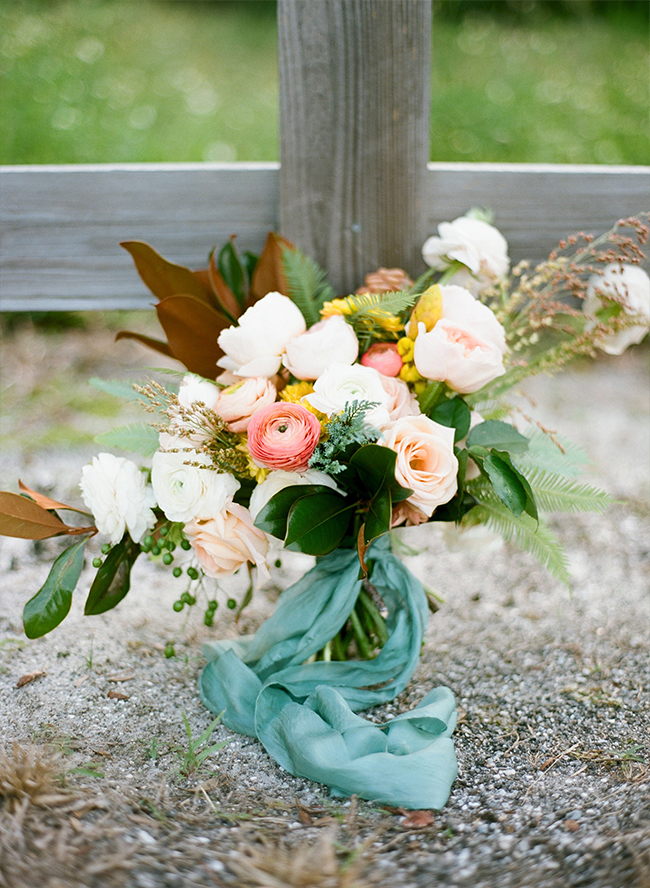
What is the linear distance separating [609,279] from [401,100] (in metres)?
0.55

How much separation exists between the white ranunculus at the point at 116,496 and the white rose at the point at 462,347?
526 millimetres

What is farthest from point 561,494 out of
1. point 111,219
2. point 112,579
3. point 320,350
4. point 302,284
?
point 111,219

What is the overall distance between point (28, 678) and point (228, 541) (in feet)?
1.67

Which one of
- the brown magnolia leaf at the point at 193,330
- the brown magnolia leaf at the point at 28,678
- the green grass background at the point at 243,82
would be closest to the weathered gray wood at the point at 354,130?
the brown magnolia leaf at the point at 193,330

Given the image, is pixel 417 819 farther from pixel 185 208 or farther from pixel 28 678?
pixel 185 208

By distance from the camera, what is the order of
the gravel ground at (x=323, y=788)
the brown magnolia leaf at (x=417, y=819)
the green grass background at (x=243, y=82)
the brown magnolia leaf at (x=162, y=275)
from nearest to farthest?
the gravel ground at (x=323, y=788) < the brown magnolia leaf at (x=417, y=819) < the brown magnolia leaf at (x=162, y=275) < the green grass background at (x=243, y=82)

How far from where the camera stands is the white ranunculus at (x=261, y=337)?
4.01 ft

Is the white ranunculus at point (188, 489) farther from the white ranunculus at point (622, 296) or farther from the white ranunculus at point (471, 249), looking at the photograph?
the white ranunculus at point (622, 296)

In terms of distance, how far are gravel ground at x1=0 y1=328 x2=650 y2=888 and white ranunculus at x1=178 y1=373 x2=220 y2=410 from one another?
48 centimetres

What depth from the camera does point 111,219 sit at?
5.24 feet

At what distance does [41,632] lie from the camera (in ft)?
4.08

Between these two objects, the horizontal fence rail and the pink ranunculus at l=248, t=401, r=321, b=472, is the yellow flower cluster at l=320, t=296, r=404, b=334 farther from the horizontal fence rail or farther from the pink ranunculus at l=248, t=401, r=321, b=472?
the horizontal fence rail

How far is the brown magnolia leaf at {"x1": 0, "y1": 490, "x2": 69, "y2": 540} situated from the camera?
1.25 m

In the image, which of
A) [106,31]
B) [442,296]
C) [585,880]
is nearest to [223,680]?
[585,880]
